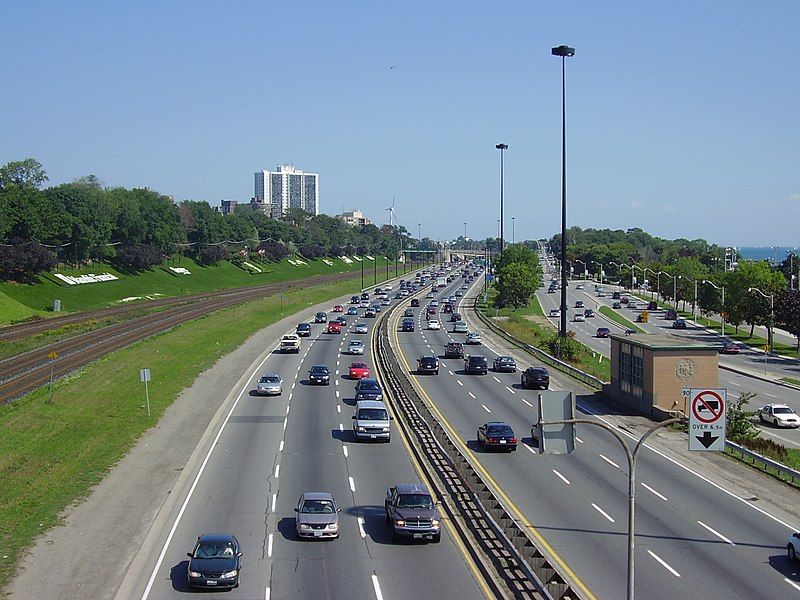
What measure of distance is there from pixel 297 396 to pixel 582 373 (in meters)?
20.3

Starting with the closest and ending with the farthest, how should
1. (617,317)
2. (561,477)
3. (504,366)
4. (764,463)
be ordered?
(561,477) < (764,463) < (504,366) < (617,317)

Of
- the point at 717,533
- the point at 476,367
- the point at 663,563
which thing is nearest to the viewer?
the point at 663,563

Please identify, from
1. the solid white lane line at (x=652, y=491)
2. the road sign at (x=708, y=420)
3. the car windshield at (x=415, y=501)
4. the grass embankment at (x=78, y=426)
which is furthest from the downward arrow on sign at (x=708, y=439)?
the grass embankment at (x=78, y=426)

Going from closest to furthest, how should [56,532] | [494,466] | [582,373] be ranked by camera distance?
1. [56,532]
2. [494,466]
3. [582,373]

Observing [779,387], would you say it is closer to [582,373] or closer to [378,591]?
[582,373]

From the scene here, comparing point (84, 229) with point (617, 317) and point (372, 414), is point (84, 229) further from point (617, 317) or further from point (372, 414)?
point (372, 414)

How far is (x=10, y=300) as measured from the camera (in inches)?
4281

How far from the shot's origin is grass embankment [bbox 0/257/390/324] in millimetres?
113438

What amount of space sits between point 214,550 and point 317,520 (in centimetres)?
432

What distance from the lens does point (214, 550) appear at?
23391 mm

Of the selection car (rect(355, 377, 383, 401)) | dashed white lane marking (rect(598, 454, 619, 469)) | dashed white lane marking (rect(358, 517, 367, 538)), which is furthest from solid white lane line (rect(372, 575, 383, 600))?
car (rect(355, 377, 383, 401))

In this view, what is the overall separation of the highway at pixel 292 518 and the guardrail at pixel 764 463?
14234mm

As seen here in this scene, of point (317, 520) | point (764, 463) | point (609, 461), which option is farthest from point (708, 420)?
point (764, 463)

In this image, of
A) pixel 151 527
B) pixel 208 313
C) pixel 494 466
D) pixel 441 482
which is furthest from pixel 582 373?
pixel 208 313
